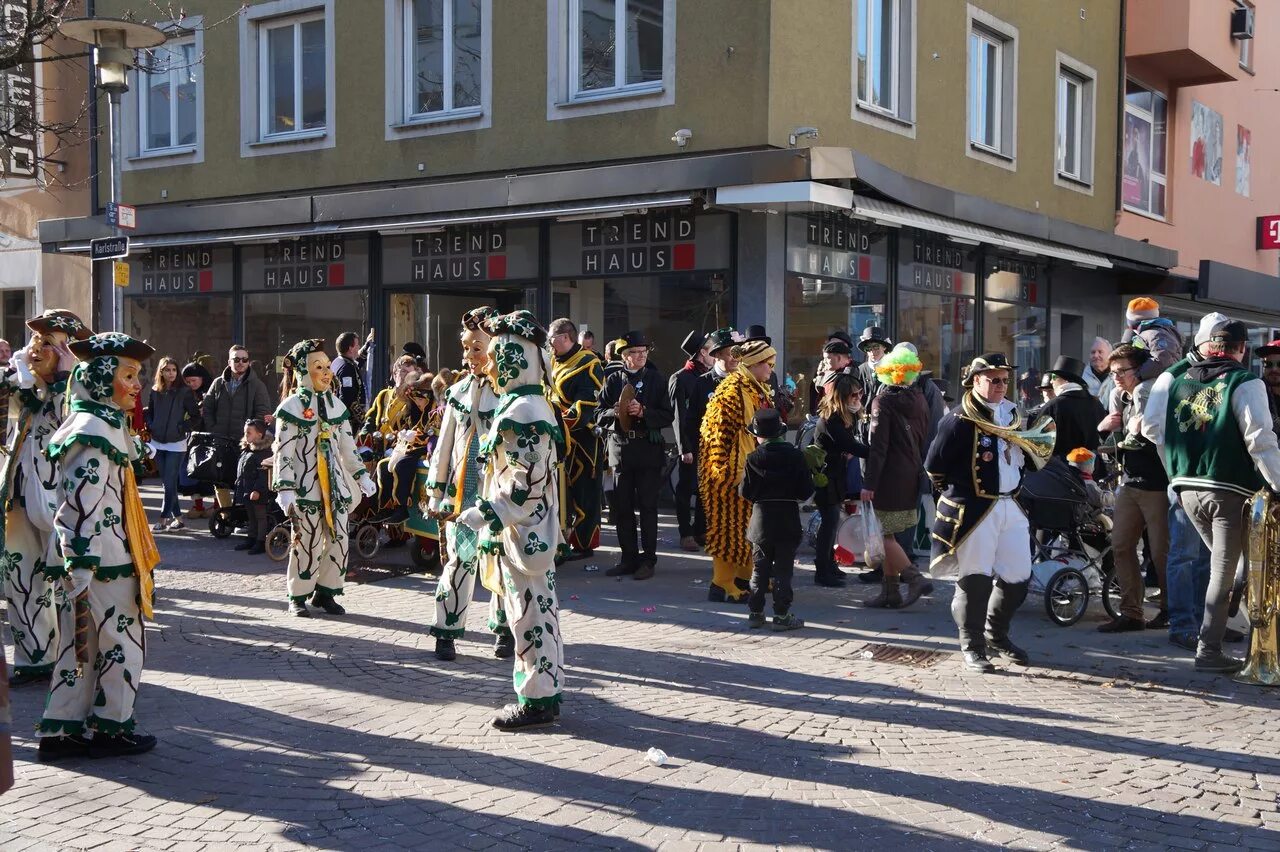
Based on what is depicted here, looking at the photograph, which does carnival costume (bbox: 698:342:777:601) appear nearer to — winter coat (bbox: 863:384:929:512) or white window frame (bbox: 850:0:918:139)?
winter coat (bbox: 863:384:929:512)

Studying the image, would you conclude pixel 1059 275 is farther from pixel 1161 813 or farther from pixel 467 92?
pixel 1161 813

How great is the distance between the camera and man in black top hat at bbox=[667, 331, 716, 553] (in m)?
11.3

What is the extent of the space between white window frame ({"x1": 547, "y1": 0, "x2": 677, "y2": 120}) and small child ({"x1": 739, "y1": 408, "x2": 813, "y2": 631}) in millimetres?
7477

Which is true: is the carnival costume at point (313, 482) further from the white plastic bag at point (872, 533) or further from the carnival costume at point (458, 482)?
the white plastic bag at point (872, 533)

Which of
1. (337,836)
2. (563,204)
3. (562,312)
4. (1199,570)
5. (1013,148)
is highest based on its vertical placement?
(1013,148)

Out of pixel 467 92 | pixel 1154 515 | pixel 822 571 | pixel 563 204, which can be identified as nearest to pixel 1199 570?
pixel 1154 515

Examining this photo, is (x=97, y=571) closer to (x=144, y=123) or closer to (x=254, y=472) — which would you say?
(x=254, y=472)

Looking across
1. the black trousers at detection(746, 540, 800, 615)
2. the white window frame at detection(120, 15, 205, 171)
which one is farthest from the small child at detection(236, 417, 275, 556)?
the white window frame at detection(120, 15, 205, 171)

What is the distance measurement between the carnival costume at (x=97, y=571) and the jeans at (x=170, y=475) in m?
8.26

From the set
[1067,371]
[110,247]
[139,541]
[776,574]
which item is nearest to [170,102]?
[110,247]

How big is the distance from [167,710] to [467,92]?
11.7 meters

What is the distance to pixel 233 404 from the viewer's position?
13.4m

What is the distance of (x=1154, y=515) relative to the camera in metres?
8.59

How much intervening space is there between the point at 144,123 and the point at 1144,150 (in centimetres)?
1727
